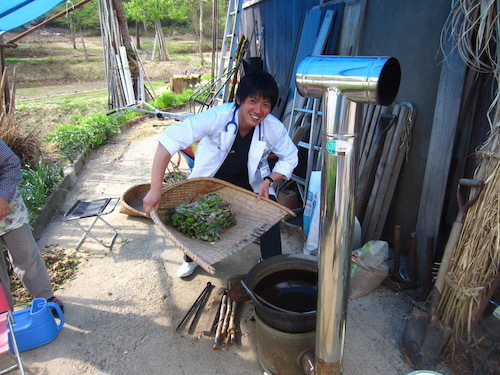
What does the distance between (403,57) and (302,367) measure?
287 centimetres

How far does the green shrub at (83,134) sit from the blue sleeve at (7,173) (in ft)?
14.4

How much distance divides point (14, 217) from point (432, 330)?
3283mm

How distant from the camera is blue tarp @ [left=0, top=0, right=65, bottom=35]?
4.07m

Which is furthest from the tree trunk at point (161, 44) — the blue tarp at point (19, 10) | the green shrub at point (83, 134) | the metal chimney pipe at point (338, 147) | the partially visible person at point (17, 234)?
the metal chimney pipe at point (338, 147)

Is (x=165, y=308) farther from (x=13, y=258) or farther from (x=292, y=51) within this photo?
(x=292, y=51)

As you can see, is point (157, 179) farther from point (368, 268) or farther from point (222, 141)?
point (368, 268)

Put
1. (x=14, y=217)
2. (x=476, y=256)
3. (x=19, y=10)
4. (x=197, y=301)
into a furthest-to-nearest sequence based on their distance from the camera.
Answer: (x=19, y=10), (x=197, y=301), (x=14, y=217), (x=476, y=256)

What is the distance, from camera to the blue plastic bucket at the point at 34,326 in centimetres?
244

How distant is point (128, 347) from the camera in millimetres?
2568

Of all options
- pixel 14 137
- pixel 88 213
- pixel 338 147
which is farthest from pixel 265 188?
pixel 14 137

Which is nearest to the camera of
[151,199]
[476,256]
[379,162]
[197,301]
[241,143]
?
[476,256]

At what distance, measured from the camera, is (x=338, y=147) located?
1.26 m

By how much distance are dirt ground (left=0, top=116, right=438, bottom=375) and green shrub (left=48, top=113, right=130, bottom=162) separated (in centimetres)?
304

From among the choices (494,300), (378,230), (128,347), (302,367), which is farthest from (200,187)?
(494,300)
